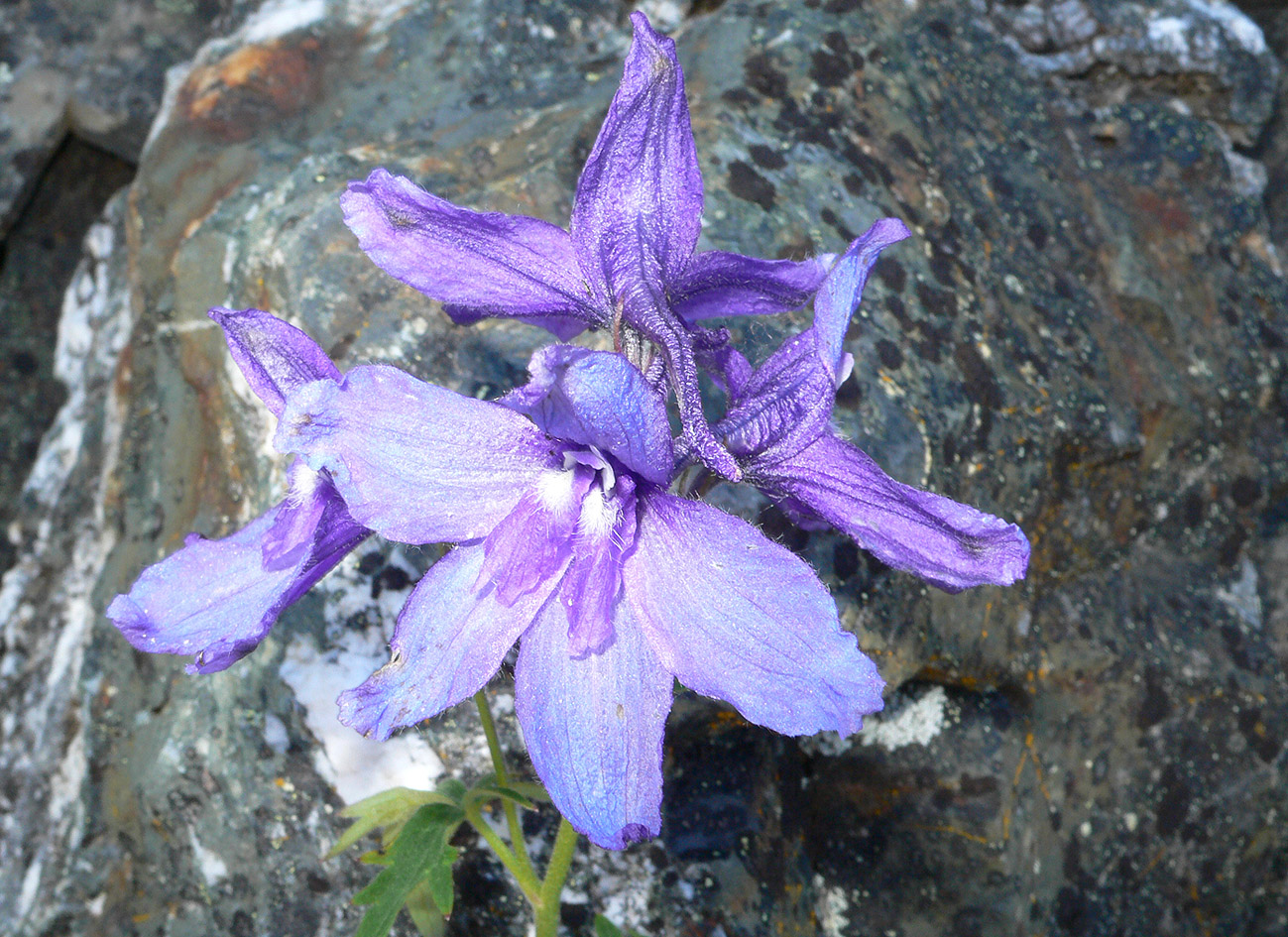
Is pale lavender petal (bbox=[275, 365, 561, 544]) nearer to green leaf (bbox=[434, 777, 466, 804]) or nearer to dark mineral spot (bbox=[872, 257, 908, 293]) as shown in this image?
green leaf (bbox=[434, 777, 466, 804])

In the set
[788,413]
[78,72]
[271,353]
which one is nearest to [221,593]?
[271,353]

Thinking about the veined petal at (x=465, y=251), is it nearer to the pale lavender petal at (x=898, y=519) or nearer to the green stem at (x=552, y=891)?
the pale lavender petal at (x=898, y=519)

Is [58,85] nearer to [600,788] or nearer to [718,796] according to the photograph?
[718,796]

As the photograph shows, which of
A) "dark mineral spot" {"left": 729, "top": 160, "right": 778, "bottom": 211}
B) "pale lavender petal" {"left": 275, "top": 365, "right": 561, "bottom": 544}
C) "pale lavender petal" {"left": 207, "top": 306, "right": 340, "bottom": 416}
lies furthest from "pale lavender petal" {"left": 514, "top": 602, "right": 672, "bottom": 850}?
"dark mineral spot" {"left": 729, "top": 160, "right": 778, "bottom": 211}

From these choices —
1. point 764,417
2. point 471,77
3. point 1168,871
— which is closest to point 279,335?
point 764,417

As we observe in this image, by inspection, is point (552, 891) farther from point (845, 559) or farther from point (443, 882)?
point (845, 559)

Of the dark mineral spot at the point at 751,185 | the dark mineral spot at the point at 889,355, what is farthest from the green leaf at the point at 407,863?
the dark mineral spot at the point at 751,185
